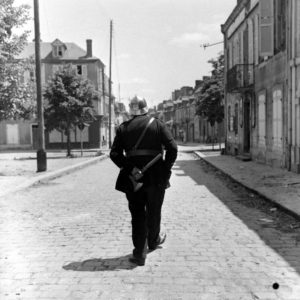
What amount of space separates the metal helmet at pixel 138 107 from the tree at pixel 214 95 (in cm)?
2791

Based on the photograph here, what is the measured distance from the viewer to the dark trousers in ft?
15.9

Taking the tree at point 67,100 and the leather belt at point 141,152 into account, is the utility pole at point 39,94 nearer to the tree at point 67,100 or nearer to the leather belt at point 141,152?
the tree at point 67,100

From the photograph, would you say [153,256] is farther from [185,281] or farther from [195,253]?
[185,281]

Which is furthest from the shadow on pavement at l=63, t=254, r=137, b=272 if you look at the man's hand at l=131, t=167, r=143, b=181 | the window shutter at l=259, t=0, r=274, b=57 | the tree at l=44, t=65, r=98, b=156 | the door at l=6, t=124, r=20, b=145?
the door at l=6, t=124, r=20, b=145

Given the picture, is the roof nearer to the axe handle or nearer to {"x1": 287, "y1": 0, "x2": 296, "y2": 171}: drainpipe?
{"x1": 287, "y1": 0, "x2": 296, "y2": 171}: drainpipe

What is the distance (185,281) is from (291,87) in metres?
11.4

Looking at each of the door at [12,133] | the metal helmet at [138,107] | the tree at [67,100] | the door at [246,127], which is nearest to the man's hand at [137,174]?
the metal helmet at [138,107]

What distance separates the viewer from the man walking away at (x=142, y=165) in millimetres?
4883

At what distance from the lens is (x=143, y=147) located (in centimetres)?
493

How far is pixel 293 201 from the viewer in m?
8.48

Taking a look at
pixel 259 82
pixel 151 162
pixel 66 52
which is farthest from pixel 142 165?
pixel 66 52

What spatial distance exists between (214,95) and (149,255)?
28599 mm

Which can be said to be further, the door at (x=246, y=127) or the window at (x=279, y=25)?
the door at (x=246, y=127)

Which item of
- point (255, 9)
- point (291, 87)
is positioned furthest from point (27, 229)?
point (255, 9)
